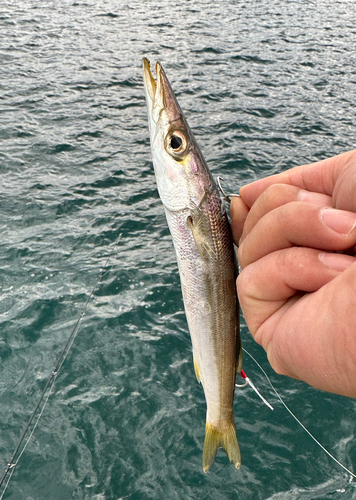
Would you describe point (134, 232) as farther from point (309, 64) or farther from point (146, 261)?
point (309, 64)

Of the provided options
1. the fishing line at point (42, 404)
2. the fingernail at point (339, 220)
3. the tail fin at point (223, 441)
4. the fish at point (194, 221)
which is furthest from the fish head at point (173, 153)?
the fishing line at point (42, 404)

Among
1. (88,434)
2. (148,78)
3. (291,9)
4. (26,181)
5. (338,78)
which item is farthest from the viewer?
(291,9)

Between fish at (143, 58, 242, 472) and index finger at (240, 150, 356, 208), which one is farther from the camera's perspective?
fish at (143, 58, 242, 472)

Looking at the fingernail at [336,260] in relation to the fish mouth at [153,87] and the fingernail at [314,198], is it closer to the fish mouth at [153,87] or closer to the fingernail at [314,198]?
the fingernail at [314,198]

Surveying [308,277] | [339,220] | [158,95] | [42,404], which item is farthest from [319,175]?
[42,404]

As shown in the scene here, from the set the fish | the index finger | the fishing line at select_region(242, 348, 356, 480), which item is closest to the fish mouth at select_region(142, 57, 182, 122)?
the fish

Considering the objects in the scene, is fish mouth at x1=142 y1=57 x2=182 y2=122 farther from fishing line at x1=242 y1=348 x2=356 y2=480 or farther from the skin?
fishing line at x1=242 y1=348 x2=356 y2=480

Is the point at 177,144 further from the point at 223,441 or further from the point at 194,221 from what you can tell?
the point at 223,441

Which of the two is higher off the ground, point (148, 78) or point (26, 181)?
point (148, 78)

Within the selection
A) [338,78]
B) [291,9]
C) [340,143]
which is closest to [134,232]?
[340,143]
